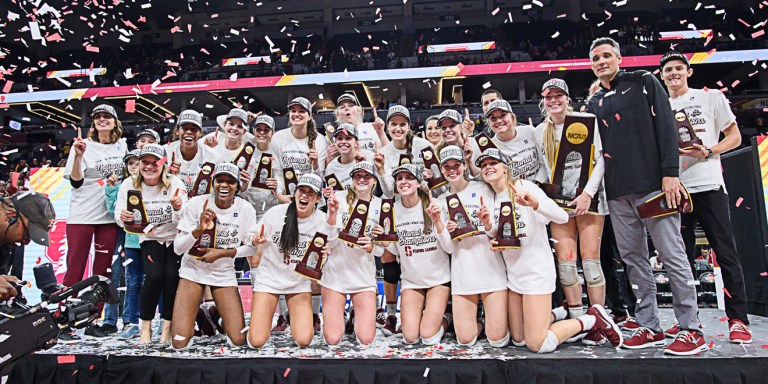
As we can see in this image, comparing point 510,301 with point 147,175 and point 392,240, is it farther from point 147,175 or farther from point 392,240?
point 147,175

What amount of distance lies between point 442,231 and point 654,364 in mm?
1428

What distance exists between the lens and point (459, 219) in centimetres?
317

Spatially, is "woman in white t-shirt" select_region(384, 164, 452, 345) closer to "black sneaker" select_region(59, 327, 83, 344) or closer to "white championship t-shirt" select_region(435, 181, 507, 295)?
"white championship t-shirt" select_region(435, 181, 507, 295)

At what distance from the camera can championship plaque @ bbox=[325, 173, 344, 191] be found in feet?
12.5

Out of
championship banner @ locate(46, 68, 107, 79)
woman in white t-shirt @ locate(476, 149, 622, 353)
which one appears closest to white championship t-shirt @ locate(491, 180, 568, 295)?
woman in white t-shirt @ locate(476, 149, 622, 353)

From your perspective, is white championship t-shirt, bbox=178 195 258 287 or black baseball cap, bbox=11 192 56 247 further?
white championship t-shirt, bbox=178 195 258 287

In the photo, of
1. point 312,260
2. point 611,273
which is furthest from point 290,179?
point 611,273

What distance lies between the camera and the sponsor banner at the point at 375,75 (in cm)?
1423

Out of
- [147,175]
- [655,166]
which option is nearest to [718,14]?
[655,166]

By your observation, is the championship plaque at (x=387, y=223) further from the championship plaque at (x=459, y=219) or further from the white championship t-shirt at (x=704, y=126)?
the white championship t-shirt at (x=704, y=126)

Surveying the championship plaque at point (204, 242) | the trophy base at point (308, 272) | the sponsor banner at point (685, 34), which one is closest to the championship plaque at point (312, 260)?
the trophy base at point (308, 272)

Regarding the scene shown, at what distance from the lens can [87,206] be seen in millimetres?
3842

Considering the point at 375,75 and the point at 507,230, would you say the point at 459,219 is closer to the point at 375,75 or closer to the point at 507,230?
the point at 507,230

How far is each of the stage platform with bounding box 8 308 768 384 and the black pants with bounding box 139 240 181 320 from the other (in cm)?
32
